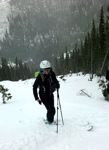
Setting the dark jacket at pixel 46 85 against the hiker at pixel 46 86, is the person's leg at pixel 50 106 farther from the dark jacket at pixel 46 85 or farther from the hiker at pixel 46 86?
the dark jacket at pixel 46 85

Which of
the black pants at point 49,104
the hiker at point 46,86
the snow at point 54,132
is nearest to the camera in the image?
the snow at point 54,132

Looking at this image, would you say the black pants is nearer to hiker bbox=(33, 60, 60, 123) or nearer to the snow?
hiker bbox=(33, 60, 60, 123)

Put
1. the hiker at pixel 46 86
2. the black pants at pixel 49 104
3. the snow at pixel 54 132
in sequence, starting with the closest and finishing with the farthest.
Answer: the snow at pixel 54 132
the hiker at pixel 46 86
the black pants at pixel 49 104

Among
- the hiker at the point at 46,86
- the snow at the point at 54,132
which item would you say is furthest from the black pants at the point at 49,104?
the snow at the point at 54,132

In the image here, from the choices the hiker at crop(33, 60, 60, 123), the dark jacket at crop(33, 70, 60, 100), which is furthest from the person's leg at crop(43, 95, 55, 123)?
the dark jacket at crop(33, 70, 60, 100)

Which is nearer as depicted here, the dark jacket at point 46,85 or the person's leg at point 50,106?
the dark jacket at point 46,85

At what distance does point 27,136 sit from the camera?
31.3 feet

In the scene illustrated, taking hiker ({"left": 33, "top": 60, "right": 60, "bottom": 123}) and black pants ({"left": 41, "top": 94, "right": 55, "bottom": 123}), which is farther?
black pants ({"left": 41, "top": 94, "right": 55, "bottom": 123})

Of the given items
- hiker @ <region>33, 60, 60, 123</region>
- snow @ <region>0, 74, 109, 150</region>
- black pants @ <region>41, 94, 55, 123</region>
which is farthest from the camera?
black pants @ <region>41, 94, 55, 123</region>

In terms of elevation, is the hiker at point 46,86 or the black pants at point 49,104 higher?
the hiker at point 46,86

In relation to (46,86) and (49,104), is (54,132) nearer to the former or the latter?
(49,104)

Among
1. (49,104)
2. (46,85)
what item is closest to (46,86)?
(46,85)

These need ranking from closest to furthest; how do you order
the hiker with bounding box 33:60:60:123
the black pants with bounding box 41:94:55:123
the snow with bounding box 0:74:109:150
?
the snow with bounding box 0:74:109:150
the hiker with bounding box 33:60:60:123
the black pants with bounding box 41:94:55:123

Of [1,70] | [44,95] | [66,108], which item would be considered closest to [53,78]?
[44,95]
